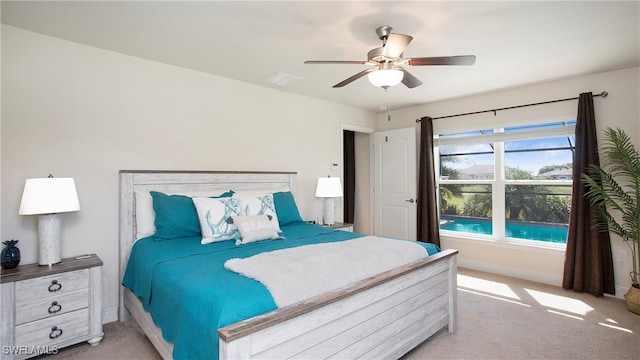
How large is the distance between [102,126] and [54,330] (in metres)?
1.64

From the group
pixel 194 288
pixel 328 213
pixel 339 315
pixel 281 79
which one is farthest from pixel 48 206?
pixel 328 213

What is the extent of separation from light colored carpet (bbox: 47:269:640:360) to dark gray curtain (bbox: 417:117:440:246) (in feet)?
4.22

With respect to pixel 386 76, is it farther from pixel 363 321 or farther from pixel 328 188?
pixel 328 188

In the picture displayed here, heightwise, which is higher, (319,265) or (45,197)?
(45,197)

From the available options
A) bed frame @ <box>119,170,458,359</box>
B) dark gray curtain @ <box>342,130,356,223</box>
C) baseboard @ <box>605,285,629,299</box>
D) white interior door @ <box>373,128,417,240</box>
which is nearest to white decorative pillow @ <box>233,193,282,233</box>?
bed frame @ <box>119,170,458,359</box>

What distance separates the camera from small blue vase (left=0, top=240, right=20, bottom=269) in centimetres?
221

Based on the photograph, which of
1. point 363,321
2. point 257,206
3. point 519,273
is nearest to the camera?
point 363,321

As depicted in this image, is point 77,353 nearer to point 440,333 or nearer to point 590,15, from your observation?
point 440,333

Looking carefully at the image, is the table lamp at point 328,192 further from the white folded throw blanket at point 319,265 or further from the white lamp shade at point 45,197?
the white lamp shade at point 45,197

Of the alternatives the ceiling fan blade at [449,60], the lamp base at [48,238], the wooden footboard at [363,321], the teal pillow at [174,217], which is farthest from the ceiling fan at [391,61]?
the lamp base at [48,238]

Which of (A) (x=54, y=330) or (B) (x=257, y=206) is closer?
(A) (x=54, y=330)

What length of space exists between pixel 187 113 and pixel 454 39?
263 cm

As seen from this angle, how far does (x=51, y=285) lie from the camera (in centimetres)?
222

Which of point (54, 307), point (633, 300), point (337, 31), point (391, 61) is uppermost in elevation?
point (337, 31)
